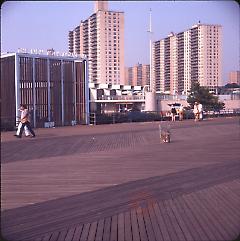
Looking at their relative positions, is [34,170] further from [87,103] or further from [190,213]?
[87,103]

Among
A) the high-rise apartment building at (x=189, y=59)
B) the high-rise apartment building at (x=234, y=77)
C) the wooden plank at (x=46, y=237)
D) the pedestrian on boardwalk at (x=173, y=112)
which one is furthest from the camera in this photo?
the pedestrian on boardwalk at (x=173, y=112)

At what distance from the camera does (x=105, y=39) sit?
3.85 meters

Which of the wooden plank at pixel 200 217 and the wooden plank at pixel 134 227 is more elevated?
the wooden plank at pixel 200 217

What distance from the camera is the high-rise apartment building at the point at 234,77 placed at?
349cm

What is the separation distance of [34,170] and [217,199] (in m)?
3.54

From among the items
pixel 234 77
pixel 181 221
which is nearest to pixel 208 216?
pixel 181 221

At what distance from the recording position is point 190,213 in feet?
14.5

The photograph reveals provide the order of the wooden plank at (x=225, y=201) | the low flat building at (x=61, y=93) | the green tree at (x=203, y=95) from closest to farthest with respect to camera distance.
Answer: the wooden plank at (x=225, y=201) → the green tree at (x=203, y=95) → the low flat building at (x=61, y=93)

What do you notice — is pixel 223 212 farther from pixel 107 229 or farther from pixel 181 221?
pixel 107 229

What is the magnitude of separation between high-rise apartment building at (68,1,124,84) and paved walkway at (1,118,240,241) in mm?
1509

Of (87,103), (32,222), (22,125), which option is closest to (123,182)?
(32,222)

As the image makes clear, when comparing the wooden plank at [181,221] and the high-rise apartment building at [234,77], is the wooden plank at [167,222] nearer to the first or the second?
the wooden plank at [181,221]

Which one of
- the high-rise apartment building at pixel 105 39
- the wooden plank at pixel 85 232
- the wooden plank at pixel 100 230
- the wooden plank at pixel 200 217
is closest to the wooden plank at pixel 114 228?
the wooden plank at pixel 100 230

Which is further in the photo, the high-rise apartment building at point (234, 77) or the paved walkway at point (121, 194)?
the paved walkway at point (121, 194)
